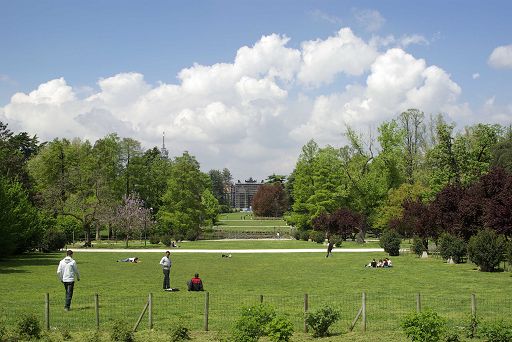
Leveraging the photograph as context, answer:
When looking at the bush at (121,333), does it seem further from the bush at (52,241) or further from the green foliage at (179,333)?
the bush at (52,241)

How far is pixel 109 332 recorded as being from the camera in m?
15.2

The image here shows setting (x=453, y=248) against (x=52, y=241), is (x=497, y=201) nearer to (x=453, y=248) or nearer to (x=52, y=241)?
(x=453, y=248)

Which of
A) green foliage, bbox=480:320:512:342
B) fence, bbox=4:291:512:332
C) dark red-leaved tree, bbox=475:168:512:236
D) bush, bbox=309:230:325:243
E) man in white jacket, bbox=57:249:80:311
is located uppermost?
dark red-leaved tree, bbox=475:168:512:236

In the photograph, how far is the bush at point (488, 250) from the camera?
1330 inches

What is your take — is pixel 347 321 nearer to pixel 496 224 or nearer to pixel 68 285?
pixel 68 285

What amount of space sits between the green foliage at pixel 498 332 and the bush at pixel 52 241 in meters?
46.2

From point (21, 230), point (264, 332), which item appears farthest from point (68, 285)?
point (21, 230)

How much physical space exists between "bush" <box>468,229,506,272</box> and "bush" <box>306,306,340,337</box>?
72.3ft

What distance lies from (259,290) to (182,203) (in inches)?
2089

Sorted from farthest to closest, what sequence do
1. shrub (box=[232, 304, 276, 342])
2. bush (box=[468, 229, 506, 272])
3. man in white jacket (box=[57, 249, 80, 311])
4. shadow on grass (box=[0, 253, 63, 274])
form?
shadow on grass (box=[0, 253, 63, 274]), bush (box=[468, 229, 506, 272]), man in white jacket (box=[57, 249, 80, 311]), shrub (box=[232, 304, 276, 342])

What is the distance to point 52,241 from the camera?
53469mm

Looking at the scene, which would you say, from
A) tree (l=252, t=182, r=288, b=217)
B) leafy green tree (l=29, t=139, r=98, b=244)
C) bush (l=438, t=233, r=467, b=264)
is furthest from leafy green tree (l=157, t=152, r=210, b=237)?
tree (l=252, t=182, r=288, b=217)

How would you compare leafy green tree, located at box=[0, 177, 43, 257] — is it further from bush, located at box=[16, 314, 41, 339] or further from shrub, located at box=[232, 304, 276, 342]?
shrub, located at box=[232, 304, 276, 342]

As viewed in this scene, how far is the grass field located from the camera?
59.1 feet
